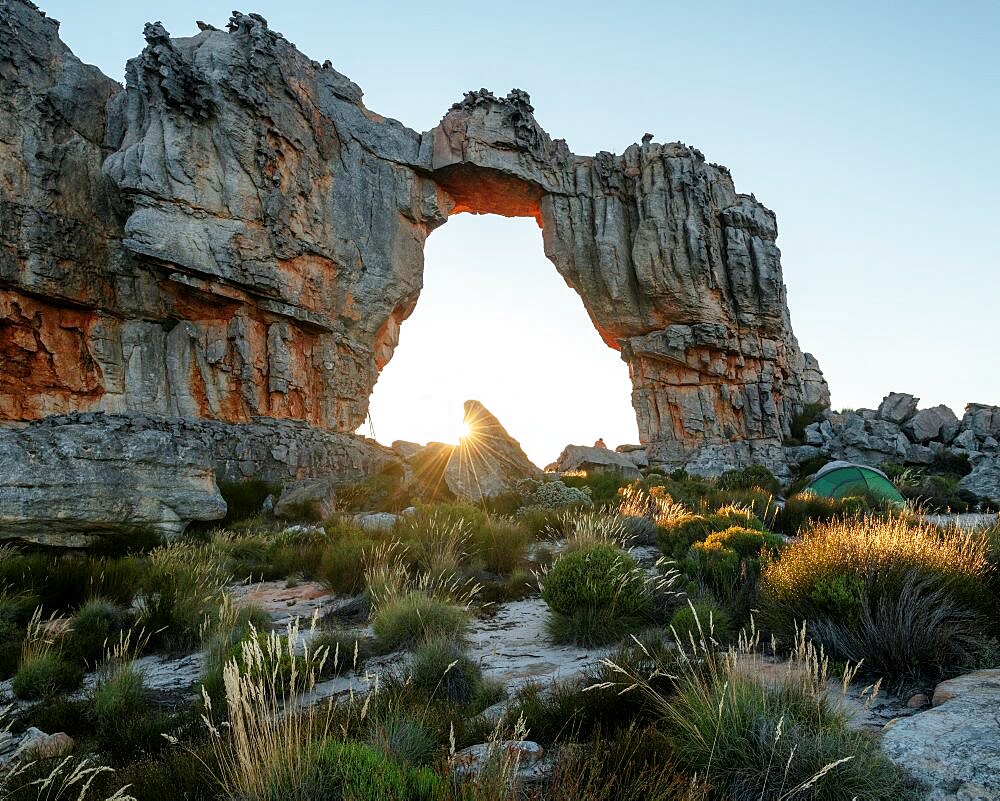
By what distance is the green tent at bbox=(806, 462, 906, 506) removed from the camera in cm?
1519

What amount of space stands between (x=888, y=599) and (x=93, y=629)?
6898 millimetres

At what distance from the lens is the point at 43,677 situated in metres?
4.29

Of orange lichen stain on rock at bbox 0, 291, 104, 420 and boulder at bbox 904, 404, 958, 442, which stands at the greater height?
orange lichen stain on rock at bbox 0, 291, 104, 420

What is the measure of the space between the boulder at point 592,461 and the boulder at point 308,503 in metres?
11.0

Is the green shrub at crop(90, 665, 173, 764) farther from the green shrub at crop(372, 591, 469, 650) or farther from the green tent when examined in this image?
the green tent

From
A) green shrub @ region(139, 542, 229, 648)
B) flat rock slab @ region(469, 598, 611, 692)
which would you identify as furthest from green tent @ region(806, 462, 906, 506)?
green shrub @ region(139, 542, 229, 648)

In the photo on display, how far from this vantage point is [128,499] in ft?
32.3

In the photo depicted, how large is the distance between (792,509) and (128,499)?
12.3 m

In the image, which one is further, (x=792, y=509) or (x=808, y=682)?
(x=792, y=509)

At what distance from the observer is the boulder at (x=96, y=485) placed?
877cm

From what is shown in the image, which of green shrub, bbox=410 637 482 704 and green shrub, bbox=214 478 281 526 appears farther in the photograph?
green shrub, bbox=214 478 281 526

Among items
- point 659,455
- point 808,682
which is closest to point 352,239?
point 659,455

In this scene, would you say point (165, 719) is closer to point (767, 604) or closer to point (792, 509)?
point (767, 604)

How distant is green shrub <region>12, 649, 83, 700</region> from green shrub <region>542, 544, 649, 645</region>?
392cm
